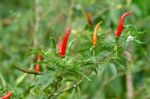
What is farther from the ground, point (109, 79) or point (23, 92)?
point (23, 92)

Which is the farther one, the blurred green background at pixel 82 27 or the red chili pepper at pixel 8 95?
the blurred green background at pixel 82 27

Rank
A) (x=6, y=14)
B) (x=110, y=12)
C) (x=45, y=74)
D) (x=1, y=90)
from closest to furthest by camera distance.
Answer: (x=45, y=74), (x=1, y=90), (x=110, y=12), (x=6, y=14)

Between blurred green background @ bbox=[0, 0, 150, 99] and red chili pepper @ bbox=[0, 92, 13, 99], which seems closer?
red chili pepper @ bbox=[0, 92, 13, 99]

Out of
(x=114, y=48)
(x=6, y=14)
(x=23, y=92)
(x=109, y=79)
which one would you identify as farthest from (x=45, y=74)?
(x=6, y=14)

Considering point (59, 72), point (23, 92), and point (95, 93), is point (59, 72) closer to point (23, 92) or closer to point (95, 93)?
point (23, 92)

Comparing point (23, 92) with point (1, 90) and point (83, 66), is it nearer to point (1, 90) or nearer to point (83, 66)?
point (1, 90)

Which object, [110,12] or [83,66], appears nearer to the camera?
[83,66]

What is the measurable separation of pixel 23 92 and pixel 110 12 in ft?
5.88

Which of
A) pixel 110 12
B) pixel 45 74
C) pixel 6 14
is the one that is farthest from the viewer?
pixel 6 14

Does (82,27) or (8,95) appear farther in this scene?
(82,27)

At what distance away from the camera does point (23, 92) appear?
1.86 metres

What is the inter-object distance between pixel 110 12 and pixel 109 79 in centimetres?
49

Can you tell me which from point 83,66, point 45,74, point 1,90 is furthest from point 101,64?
point 1,90

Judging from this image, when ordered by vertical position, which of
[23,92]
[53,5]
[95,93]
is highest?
[53,5]
